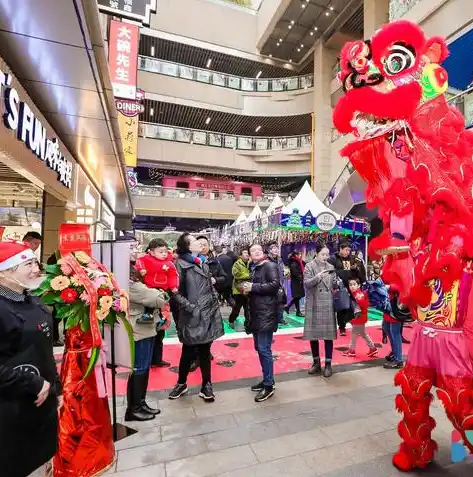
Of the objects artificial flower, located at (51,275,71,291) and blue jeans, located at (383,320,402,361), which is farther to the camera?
blue jeans, located at (383,320,402,361)

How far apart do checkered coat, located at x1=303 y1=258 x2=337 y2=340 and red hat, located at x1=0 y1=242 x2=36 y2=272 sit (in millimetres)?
3300

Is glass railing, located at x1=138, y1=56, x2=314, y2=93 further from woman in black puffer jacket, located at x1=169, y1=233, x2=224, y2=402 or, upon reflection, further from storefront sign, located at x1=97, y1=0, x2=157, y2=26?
woman in black puffer jacket, located at x1=169, y1=233, x2=224, y2=402

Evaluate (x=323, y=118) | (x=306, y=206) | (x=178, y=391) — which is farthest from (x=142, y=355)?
(x=323, y=118)

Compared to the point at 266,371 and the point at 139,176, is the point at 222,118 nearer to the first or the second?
the point at 139,176

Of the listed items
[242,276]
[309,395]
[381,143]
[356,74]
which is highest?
[356,74]

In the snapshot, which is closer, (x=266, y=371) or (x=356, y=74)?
(x=356, y=74)

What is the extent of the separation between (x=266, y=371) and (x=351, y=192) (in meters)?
9.83

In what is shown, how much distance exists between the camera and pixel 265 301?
3590mm

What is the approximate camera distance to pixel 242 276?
6.14 meters

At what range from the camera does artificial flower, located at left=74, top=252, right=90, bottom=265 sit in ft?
7.97

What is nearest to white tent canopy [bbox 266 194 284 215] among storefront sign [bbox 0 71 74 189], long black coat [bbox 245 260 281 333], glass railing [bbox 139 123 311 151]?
storefront sign [bbox 0 71 74 189]

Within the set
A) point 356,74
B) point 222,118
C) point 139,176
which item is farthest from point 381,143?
point 139,176

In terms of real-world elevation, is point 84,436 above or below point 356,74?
below

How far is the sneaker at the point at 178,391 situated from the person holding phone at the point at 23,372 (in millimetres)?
1814
